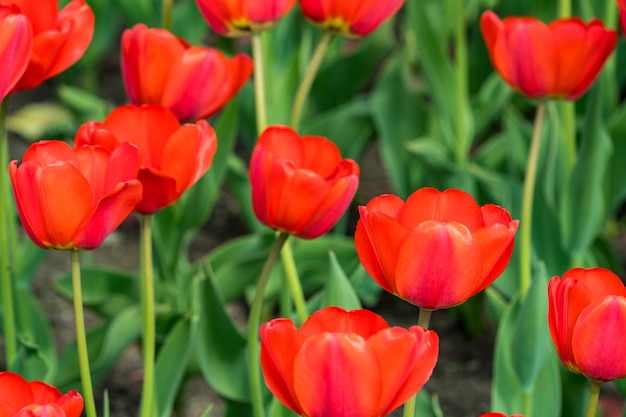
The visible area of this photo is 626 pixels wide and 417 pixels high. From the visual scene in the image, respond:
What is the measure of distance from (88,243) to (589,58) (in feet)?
2.02

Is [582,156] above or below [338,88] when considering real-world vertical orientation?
above

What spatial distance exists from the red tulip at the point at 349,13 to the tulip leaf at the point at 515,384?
38 centimetres

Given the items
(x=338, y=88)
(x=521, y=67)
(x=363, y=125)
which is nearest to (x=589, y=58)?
(x=521, y=67)

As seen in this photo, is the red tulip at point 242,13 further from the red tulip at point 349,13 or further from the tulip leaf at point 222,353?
the tulip leaf at point 222,353

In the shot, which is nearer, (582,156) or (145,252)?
(145,252)

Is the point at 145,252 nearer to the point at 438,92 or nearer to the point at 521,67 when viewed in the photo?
the point at 521,67

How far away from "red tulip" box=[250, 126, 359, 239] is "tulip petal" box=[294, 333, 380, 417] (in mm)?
248

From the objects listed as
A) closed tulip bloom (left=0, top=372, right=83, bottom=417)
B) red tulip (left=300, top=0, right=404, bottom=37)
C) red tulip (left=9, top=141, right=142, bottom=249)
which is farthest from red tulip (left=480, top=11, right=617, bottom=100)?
closed tulip bloom (left=0, top=372, right=83, bottom=417)

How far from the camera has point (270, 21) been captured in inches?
49.1

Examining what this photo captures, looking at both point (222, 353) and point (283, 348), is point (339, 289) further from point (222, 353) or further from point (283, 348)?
point (283, 348)

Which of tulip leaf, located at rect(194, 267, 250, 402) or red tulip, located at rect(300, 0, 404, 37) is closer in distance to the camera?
red tulip, located at rect(300, 0, 404, 37)

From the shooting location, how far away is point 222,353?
4.77ft

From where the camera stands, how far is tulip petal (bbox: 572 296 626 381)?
839mm

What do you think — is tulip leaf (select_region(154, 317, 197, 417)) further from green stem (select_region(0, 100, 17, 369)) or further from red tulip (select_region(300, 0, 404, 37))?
red tulip (select_region(300, 0, 404, 37))
